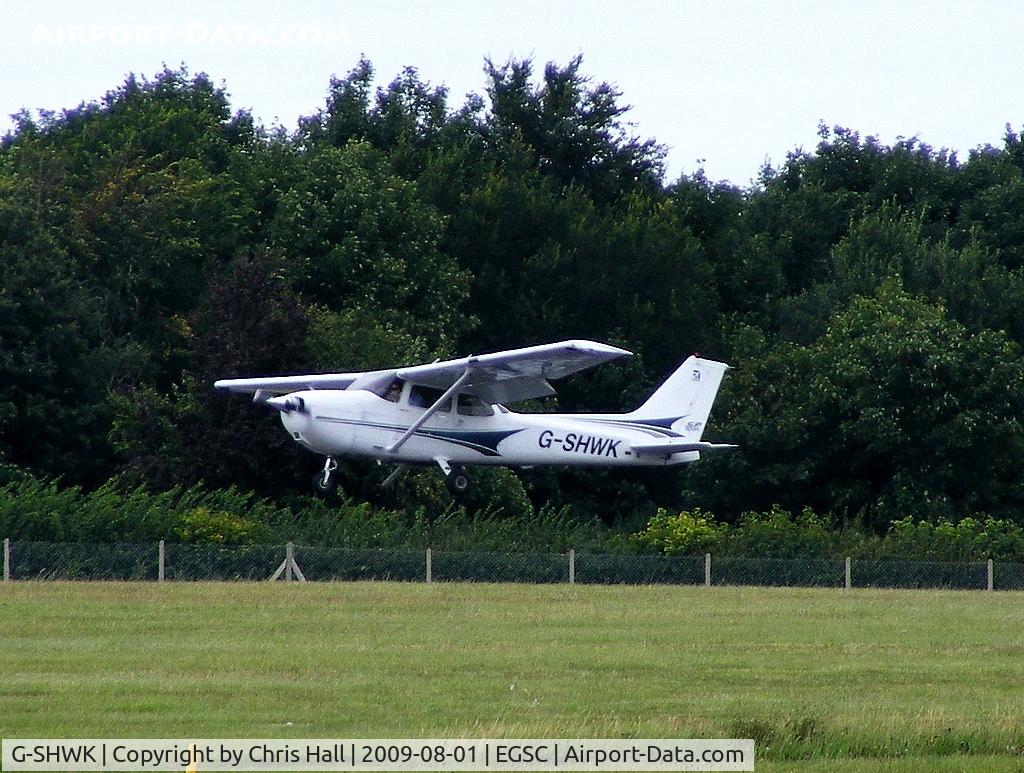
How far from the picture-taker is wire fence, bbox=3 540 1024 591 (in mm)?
33312

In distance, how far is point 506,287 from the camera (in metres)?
60.4

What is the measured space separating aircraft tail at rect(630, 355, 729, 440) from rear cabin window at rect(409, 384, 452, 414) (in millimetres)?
4434

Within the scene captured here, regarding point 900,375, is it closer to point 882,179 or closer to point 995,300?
point 995,300

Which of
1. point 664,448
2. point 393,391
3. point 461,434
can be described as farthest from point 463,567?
point 664,448

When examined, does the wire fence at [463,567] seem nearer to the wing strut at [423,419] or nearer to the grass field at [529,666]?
the grass field at [529,666]

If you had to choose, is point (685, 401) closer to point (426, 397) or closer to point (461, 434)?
point (461, 434)

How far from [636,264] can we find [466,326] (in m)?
7.89

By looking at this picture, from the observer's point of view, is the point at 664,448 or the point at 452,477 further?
the point at 664,448

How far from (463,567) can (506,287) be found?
2612 cm

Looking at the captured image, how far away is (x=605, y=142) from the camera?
6825 cm

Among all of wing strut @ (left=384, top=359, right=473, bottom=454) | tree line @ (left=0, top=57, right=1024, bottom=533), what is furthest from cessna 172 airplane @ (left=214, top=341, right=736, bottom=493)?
tree line @ (left=0, top=57, right=1024, bottom=533)

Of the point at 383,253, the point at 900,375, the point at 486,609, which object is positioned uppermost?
the point at 383,253

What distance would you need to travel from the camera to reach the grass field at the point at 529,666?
653 inches

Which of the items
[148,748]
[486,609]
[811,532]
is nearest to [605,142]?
[811,532]
